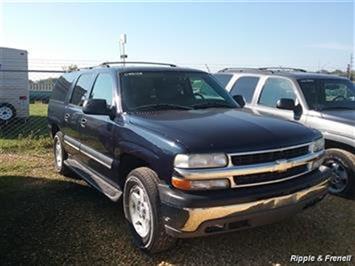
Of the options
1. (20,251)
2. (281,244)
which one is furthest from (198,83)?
Result: (20,251)

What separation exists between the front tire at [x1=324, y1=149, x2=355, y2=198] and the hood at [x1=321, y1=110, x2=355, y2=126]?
16.5 inches

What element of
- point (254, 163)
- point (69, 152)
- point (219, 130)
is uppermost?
point (219, 130)

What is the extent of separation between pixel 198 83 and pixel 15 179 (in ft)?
11.4

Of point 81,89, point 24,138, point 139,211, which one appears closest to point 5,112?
point 24,138

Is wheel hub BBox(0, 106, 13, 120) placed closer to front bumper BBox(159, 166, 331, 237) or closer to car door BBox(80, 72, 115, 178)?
car door BBox(80, 72, 115, 178)

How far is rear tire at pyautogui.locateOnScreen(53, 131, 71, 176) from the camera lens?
6.82 metres

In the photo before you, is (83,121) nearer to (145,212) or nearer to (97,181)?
(97,181)

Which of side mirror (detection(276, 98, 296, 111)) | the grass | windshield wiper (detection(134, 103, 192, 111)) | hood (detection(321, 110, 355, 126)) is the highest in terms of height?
windshield wiper (detection(134, 103, 192, 111))

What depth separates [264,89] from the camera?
23.8 feet

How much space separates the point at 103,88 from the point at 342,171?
11.3ft

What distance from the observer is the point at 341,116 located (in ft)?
19.6

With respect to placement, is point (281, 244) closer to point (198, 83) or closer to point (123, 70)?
point (198, 83)

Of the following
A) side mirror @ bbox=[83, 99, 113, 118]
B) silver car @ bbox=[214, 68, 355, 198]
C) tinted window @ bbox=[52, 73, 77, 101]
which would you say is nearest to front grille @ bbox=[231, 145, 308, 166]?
silver car @ bbox=[214, 68, 355, 198]

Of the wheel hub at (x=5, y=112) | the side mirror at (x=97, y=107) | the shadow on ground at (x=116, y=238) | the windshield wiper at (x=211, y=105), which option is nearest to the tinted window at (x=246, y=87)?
the windshield wiper at (x=211, y=105)
